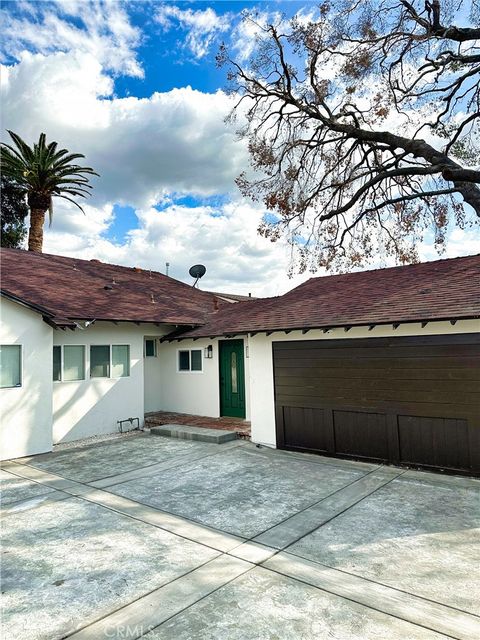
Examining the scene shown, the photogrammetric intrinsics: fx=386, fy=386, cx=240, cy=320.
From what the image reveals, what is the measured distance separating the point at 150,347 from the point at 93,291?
2.56m

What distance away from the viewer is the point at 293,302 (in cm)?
1015

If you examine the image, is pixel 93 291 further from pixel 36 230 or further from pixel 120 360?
pixel 36 230

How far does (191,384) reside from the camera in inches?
483

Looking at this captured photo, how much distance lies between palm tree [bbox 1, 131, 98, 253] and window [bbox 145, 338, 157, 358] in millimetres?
10425

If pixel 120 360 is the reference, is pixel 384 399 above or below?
below

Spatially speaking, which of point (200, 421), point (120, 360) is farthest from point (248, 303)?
point (120, 360)

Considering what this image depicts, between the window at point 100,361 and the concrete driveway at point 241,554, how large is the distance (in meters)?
3.58

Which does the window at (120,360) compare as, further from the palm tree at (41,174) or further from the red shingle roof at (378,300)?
the palm tree at (41,174)

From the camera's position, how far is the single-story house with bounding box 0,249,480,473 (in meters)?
6.77

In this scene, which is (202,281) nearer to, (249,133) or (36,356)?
(249,133)

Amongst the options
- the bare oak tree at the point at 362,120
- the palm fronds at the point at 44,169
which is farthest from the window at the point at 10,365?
the palm fronds at the point at 44,169

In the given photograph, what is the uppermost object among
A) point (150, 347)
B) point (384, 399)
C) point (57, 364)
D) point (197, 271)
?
point (197, 271)

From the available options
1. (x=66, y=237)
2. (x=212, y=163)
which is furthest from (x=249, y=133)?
(x=66, y=237)

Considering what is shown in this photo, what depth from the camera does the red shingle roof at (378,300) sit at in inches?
270
